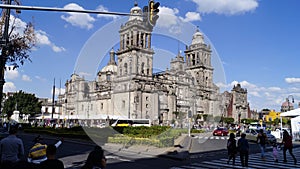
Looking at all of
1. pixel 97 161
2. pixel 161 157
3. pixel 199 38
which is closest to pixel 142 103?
pixel 199 38

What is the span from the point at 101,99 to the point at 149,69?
16783mm

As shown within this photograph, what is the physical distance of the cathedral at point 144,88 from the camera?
2603 inches

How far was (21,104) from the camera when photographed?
77438mm

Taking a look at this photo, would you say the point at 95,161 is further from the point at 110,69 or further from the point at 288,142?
the point at 110,69

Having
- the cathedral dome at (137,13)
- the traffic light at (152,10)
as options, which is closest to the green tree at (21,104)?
the cathedral dome at (137,13)

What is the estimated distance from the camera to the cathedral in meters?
66.1

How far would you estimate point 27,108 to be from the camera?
77.9 meters

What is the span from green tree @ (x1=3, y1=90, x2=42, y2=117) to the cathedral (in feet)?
44.1

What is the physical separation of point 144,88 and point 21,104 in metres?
35.5

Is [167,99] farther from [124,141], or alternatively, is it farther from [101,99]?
[124,141]

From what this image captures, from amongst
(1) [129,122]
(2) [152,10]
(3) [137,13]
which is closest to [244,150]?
(2) [152,10]

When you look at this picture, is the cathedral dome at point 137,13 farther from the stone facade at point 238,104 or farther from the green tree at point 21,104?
the stone facade at point 238,104

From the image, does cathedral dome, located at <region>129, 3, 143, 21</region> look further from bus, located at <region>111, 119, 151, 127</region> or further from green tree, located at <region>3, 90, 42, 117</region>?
green tree, located at <region>3, 90, 42, 117</region>

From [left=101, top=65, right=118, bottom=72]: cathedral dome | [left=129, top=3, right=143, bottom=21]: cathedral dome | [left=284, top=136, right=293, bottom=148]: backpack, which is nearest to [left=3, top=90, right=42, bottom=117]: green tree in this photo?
[left=101, top=65, right=118, bottom=72]: cathedral dome
